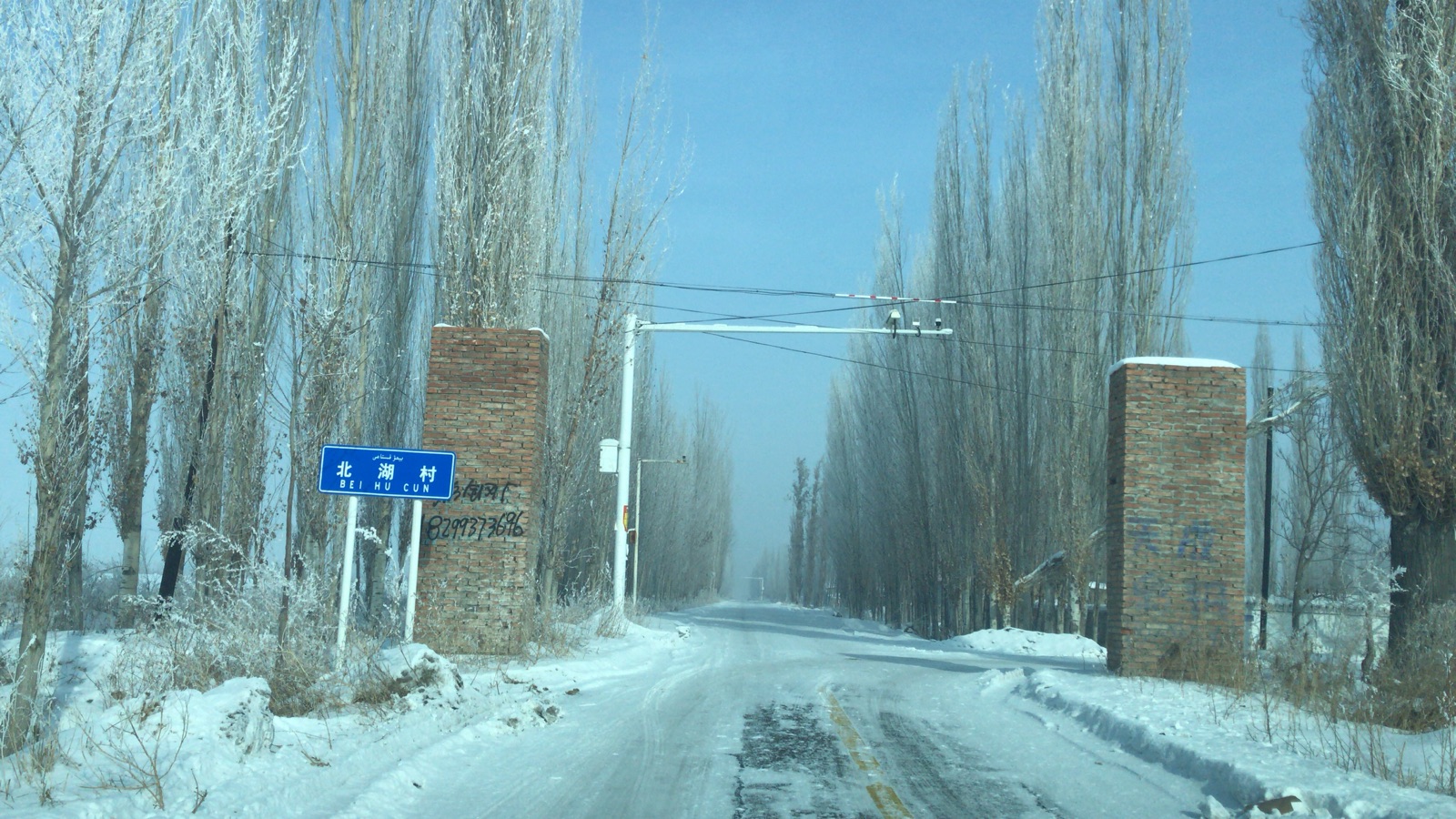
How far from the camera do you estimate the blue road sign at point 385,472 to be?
11008 mm

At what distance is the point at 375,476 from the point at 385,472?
112 millimetres

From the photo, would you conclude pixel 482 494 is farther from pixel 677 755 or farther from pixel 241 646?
pixel 677 755

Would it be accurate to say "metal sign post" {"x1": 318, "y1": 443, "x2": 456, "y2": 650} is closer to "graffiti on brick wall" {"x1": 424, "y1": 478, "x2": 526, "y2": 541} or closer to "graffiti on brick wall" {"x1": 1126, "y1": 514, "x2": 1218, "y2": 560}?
"graffiti on brick wall" {"x1": 424, "y1": 478, "x2": 526, "y2": 541}

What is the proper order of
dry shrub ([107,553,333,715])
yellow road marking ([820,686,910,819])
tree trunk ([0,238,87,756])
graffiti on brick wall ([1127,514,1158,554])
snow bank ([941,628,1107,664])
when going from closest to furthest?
yellow road marking ([820,686,910,819]) → tree trunk ([0,238,87,756]) → dry shrub ([107,553,333,715]) → graffiti on brick wall ([1127,514,1158,554]) → snow bank ([941,628,1107,664])

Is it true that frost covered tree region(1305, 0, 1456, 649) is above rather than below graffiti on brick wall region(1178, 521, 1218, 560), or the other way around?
above

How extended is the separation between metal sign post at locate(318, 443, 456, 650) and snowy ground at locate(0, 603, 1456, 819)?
4.68ft

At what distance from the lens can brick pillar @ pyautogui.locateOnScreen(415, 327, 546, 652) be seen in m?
14.2

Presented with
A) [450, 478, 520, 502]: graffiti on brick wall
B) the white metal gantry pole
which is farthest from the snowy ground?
the white metal gantry pole

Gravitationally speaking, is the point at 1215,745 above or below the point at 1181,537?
below

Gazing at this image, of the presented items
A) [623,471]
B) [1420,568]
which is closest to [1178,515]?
[1420,568]

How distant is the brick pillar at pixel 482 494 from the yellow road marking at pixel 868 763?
15.8 ft

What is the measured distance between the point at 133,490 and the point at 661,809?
52.1 ft

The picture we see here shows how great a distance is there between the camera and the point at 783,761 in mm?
8062

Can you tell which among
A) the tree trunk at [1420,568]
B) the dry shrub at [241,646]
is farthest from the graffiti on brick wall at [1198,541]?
the dry shrub at [241,646]
